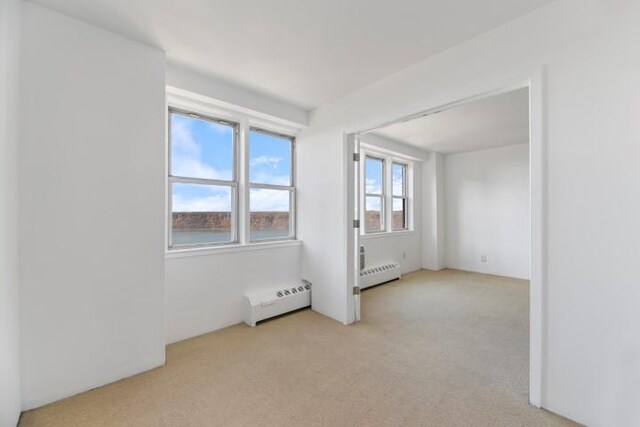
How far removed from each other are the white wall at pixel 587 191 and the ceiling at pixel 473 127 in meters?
1.01

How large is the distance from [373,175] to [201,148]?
3088 millimetres

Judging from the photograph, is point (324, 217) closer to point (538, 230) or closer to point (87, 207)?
point (538, 230)

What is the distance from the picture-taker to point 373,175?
5008 millimetres

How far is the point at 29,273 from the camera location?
1673 mm

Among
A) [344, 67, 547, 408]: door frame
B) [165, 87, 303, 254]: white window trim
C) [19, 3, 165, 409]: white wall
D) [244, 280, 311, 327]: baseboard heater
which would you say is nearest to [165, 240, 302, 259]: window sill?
[165, 87, 303, 254]: white window trim

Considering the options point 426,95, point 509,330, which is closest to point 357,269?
point 509,330

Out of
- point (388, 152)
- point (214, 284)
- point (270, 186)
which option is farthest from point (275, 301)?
point (388, 152)

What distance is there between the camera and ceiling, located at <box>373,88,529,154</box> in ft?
10.3

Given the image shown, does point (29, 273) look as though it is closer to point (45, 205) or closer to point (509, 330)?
point (45, 205)

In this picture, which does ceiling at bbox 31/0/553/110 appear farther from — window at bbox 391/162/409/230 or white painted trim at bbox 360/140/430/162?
window at bbox 391/162/409/230

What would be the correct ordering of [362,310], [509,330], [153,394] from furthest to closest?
[362,310], [509,330], [153,394]

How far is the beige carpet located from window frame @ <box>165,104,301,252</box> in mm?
881

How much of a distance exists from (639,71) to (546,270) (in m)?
1.12

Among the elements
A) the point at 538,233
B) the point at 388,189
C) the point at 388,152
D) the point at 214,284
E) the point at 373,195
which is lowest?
the point at 214,284
